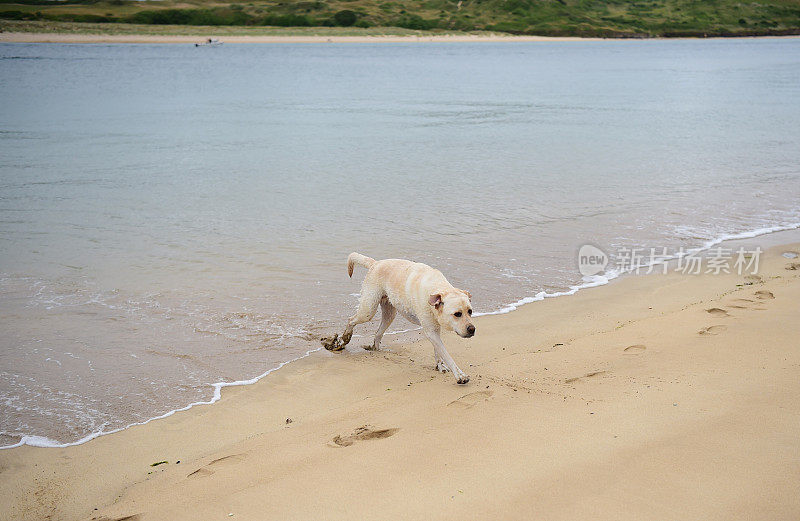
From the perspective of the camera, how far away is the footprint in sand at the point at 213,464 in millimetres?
→ 4801

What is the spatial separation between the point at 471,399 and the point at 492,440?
0.97 meters

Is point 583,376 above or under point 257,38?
under

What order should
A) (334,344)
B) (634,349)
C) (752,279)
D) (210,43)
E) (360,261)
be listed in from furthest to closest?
(210,43) < (752,279) < (334,344) < (360,261) < (634,349)

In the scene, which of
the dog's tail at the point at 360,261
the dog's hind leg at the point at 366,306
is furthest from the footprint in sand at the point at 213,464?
the dog's tail at the point at 360,261

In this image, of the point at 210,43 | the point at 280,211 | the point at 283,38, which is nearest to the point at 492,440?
the point at 280,211

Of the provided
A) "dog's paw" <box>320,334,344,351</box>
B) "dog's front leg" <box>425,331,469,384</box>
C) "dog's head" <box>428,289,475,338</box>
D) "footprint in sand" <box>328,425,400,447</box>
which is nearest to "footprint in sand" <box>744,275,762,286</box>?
"dog's front leg" <box>425,331,469,384</box>

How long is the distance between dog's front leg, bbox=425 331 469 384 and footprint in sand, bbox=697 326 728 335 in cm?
244

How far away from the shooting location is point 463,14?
149m

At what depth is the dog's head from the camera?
5.92 m

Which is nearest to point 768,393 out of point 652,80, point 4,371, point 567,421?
point 567,421

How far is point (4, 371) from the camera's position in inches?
279

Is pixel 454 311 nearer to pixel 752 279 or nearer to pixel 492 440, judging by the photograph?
pixel 492 440

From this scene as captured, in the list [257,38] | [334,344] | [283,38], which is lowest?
[334,344]

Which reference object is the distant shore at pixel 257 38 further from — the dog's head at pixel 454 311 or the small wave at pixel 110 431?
the dog's head at pixel 454 311
